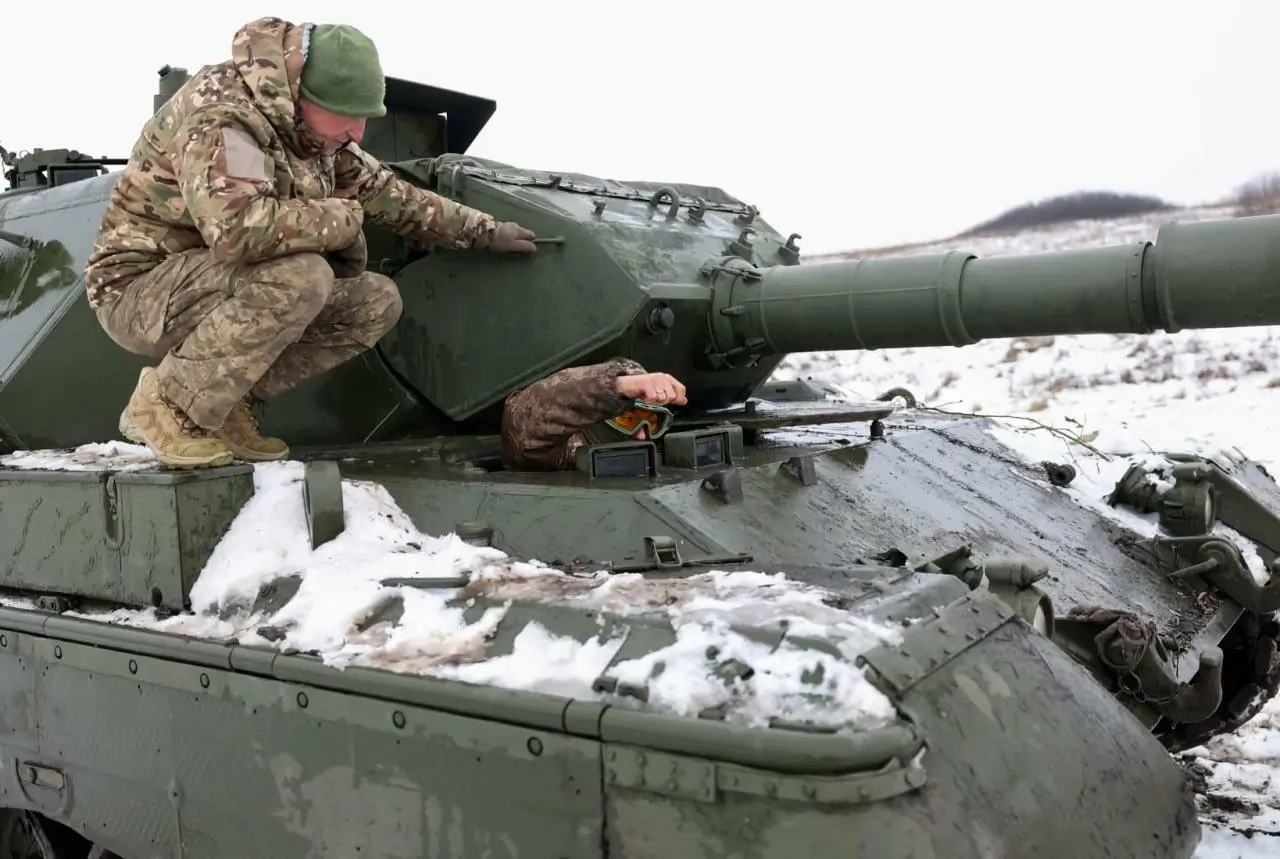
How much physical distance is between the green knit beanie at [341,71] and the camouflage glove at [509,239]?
0.84 metres

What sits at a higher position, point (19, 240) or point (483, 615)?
point (19, 240)

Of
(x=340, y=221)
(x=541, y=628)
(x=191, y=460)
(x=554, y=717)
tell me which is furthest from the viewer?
(x=340, y=221)

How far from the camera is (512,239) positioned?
4.78m

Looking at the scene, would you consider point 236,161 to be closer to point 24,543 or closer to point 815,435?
point 24,543

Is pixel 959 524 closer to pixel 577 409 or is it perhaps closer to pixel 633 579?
pixel 577 409

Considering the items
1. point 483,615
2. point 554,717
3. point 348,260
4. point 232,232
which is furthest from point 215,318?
point 554,717

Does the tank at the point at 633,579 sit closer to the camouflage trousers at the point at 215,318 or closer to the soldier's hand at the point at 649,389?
the soldier's hand at the point at 649,389

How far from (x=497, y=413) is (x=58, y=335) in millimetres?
1679

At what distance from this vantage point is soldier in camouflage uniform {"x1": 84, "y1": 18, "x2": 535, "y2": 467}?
12.6 ft

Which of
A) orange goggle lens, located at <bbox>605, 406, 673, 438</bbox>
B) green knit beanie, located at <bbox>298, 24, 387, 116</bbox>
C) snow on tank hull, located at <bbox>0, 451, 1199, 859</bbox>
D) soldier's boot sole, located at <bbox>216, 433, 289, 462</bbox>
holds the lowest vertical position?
snow on tank hull, located at <bbox>0, 451, 1199, 859</bbox>

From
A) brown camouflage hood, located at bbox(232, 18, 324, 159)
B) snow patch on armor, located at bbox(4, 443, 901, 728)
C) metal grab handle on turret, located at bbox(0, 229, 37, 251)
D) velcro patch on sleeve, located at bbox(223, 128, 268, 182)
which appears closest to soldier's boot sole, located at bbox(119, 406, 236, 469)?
snow patch on armor, located at bbox(4, 443, 901, 728)

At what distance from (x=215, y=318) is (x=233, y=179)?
1.55 feet

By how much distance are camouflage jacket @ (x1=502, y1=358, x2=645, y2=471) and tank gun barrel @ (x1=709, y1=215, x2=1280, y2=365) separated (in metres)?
0.87

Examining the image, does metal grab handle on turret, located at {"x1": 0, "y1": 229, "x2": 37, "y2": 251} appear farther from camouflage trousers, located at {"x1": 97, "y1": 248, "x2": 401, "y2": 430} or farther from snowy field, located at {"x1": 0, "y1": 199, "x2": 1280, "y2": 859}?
camouflage trousers, located at {"x1": 97, "y1": 248, "x2": 401, "y2": 430}
